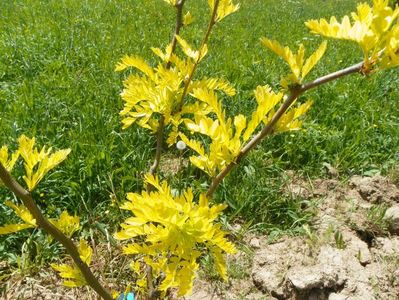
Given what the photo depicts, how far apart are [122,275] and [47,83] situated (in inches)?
72.9

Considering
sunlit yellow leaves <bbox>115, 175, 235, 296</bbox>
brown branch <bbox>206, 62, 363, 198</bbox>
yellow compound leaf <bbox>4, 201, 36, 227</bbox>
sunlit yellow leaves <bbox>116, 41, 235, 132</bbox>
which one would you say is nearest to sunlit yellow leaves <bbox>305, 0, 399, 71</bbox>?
brown branch <bbox>206, 62, 363, 198</bbox>

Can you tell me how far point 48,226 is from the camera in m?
1.04

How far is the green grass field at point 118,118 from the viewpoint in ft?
7.78

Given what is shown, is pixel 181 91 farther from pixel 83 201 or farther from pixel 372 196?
pixel 372 196

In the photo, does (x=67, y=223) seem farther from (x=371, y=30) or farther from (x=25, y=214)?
(x=371, y=30)

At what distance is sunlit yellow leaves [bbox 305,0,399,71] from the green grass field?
1.49 metres

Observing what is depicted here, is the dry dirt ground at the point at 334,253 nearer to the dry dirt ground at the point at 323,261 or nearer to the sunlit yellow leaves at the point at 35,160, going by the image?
the dry dirt ground at the point at 323,261

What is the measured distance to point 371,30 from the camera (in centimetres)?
86

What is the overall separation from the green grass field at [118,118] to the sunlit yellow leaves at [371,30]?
4.89ft

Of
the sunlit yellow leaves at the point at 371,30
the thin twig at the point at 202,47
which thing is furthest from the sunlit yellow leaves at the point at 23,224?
the sunlit yellow leaves at the point at 371,30

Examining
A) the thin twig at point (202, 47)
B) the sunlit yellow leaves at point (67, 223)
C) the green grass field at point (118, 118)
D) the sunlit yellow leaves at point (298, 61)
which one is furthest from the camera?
the green grass field at point (118, 118)

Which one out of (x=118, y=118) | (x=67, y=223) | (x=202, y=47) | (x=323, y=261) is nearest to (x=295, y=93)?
(x=202, y=47)

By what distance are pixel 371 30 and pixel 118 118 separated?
Answer: 228 cm

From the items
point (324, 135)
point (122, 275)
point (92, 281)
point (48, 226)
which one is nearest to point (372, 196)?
point (324, 135)
